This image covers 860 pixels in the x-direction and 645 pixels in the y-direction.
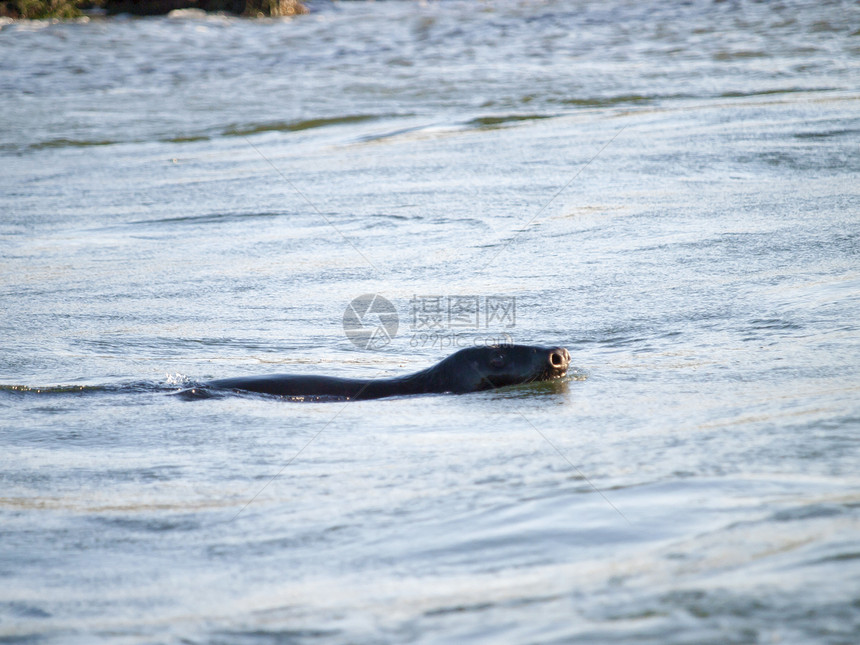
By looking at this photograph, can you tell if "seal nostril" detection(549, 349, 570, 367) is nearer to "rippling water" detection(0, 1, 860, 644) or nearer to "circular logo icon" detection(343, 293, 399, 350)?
"rippling water" detection(0, 1, 860, 644)

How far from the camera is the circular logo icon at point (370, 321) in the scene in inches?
207

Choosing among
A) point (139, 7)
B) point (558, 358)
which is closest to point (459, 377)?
point (558, 358)

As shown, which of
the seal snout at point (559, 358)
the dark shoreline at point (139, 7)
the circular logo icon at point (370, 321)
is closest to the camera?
the seal snout at point (559, 358)

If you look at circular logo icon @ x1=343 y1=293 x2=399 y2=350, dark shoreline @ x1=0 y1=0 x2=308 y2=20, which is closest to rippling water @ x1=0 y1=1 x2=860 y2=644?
circular logo icon @ x1=343 y1=293 x2=399 y2=350

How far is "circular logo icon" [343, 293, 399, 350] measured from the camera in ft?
17.3

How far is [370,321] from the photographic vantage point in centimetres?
555

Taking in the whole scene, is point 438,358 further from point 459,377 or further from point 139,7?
point 139,7

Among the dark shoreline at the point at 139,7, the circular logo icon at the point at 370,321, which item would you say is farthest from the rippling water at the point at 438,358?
the dark shoreline at the point at 139,7

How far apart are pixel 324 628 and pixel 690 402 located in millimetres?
1957

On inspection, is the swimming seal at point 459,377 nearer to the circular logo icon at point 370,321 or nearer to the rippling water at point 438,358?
the rippling water at point 438,358

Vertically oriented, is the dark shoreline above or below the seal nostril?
above

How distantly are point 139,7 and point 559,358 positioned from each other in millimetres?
24650

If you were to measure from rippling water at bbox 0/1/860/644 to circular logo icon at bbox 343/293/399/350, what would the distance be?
0.08 meters

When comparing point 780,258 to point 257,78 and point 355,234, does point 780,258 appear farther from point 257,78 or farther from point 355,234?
point 257,78
